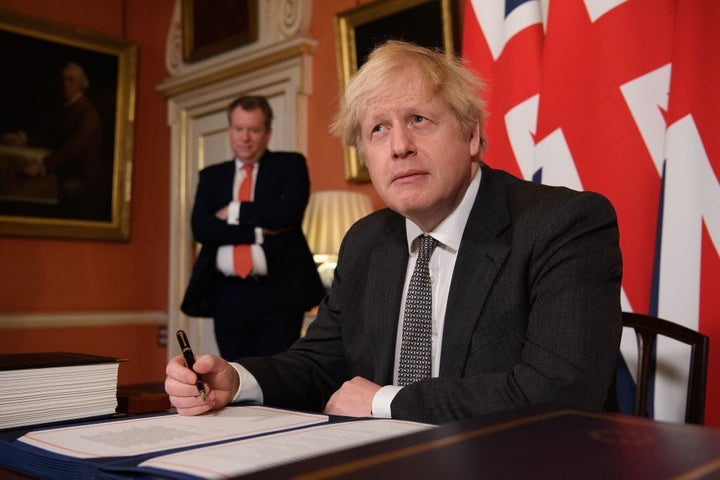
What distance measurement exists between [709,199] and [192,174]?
444 centimetres

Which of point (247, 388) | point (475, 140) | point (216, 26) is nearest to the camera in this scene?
point (247, 388)

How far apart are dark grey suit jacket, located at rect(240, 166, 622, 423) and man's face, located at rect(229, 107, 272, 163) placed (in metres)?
1.86

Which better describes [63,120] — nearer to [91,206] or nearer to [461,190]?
[91,206]

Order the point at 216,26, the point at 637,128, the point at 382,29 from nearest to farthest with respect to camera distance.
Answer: the point at 637,128
the point at 382,29
the point at 216,26

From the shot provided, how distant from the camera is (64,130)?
219 inches

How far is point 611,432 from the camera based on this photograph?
0.74m

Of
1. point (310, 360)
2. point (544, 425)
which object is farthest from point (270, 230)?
point (544, 425)

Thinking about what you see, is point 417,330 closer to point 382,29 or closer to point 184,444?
point 184,444

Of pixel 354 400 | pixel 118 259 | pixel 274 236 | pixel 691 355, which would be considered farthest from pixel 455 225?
pixel 118 259

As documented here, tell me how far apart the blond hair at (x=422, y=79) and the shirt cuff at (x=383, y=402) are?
0.71 m

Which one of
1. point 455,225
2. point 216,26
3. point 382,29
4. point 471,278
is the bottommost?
point 471,278

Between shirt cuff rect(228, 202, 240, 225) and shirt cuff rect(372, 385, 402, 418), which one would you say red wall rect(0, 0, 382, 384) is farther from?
shirt cuff rect(372, 385, 402, 418)

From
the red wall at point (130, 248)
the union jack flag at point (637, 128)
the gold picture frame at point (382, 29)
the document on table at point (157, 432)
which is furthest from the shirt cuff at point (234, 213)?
the document on table at point (157, 432)

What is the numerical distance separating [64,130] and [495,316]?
190 inches
